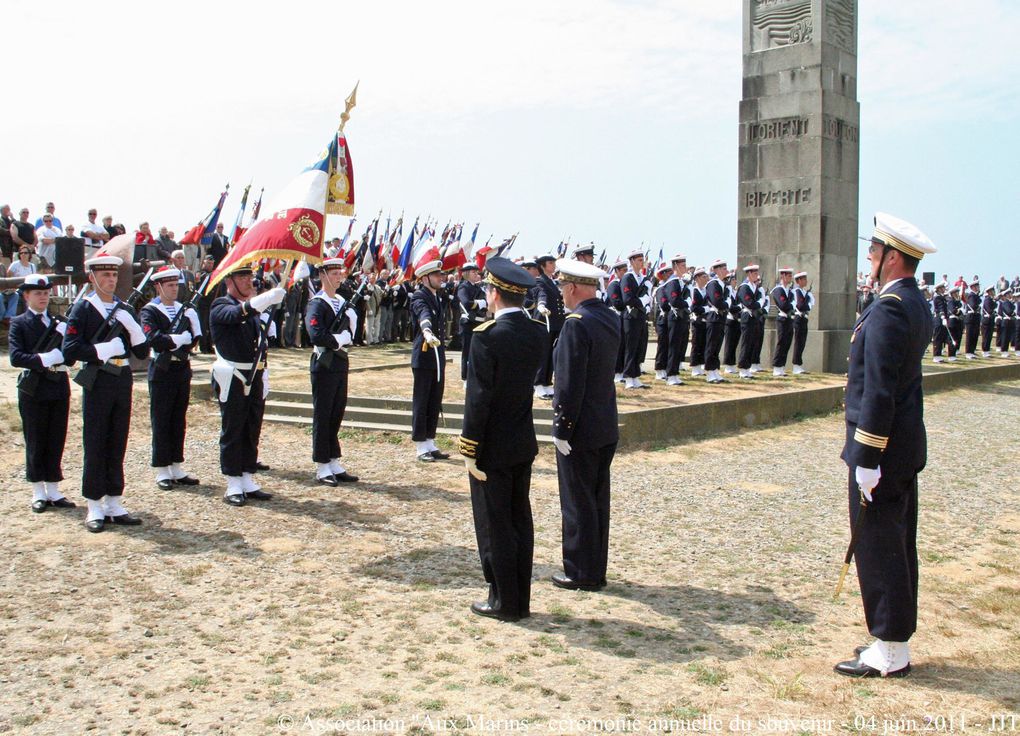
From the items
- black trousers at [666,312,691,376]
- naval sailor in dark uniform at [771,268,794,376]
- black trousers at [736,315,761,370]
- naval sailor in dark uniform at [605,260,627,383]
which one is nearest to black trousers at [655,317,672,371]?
black trousers at [666,312,691,376]

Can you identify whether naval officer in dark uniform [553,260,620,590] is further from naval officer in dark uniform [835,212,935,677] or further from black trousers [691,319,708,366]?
black trousers [691,319,708,366]

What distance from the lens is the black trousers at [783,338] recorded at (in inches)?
675

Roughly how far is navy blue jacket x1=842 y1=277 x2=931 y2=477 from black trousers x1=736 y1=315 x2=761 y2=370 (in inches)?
493

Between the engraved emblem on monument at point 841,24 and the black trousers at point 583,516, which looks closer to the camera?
the black trousers at point 583,516

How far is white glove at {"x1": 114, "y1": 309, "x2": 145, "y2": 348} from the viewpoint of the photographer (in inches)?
277

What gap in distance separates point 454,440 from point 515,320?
18.6 ft

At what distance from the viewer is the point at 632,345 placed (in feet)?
46.4

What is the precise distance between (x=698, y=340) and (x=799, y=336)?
2.33 meters

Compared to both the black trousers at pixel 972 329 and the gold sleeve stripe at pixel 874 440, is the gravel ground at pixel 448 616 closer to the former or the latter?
the gold sleeve stripe at pixel 874 440

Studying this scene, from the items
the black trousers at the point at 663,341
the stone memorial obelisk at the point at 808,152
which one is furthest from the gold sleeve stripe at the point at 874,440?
the stone memorial obelisk at the point at 808,152

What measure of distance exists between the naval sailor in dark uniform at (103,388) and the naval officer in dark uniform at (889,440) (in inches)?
201

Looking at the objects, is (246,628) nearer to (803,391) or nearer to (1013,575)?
(1013,575)

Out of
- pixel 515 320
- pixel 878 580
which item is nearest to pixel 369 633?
pixel 515 320

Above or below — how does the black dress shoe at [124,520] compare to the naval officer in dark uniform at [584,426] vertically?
below
